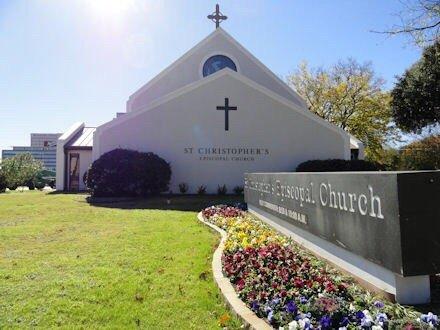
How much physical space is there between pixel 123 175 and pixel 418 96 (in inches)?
655

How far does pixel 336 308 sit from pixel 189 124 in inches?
676

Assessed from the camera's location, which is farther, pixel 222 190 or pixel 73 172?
pixel 73 172

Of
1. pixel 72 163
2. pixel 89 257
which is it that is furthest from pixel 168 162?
pixel 89 257

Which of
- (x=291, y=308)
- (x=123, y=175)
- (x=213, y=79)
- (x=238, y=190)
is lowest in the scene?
(x=291, y=308)

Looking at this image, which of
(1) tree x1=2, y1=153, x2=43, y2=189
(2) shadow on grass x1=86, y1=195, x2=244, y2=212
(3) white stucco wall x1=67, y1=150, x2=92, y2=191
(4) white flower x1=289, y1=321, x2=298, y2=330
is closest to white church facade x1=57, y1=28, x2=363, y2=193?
(2) shadow on grass x1=86, y1=195, x2=244, y2=212

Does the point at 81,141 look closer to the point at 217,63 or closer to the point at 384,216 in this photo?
the point at 217,63

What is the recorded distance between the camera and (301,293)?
4.39 metres

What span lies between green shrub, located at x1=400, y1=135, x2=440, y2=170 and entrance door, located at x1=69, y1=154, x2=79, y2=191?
25352 mm

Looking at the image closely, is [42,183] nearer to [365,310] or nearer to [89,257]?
[89,257]

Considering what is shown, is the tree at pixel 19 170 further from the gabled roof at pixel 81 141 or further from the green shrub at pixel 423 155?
the green shrub at pixel 423 155

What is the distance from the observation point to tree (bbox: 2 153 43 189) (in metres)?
29.3

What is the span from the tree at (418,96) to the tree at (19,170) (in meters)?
25.7

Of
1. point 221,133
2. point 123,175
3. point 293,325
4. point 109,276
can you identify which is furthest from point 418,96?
point 293,325

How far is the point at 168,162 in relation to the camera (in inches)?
795
